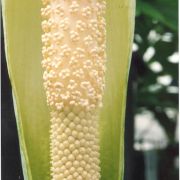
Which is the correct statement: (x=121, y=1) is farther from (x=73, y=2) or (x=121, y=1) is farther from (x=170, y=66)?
(x=170, y=66)

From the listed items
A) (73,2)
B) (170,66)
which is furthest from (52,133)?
(170,66)

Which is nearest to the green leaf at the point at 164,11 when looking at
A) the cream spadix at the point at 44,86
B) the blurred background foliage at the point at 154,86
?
the blurred background foliage at the point at 154,86

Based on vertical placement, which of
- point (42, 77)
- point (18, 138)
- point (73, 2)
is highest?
point (73, 2)

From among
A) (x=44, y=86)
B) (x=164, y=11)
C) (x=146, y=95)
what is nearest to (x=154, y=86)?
(x=146, y=95)

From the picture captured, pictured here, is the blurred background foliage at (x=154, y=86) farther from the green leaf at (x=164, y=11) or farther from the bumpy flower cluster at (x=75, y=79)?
the bumpy flower cluster at (x=75, y=79)

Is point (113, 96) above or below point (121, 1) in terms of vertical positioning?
below

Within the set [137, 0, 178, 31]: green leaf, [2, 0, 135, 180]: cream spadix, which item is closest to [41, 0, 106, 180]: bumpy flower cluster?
[2, 0, 135, 180]: cream spadix
